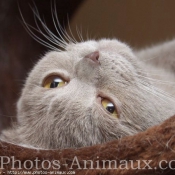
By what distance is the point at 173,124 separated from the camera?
2.68ft

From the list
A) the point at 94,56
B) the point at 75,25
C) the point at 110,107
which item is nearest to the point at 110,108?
the point at 110,107

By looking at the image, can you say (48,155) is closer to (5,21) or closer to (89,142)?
(89,142)

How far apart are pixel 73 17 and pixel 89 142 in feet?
3.60

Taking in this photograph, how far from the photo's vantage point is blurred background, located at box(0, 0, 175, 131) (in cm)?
176

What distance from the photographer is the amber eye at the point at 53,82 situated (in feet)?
3.93

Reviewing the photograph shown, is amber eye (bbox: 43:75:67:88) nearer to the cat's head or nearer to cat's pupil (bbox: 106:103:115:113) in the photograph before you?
the cat's head

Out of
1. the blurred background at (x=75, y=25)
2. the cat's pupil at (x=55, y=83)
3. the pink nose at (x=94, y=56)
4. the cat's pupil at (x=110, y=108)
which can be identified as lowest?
the cat's pupil at (x=110, y=108)

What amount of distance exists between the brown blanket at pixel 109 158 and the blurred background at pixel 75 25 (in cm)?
77

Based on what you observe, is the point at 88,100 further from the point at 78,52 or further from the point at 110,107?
the point at 78,52

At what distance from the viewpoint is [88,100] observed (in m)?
1.09

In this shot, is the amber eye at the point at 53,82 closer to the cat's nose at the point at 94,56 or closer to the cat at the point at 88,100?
the cat at the point at 88,100

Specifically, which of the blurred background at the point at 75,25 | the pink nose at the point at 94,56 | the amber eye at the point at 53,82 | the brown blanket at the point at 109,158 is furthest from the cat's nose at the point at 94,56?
the blurred background at the point at 75,25

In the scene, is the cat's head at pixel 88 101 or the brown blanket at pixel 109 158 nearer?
the brown blanket at pixel 109 158

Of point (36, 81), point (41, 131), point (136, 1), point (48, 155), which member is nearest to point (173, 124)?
point (48, 155)
